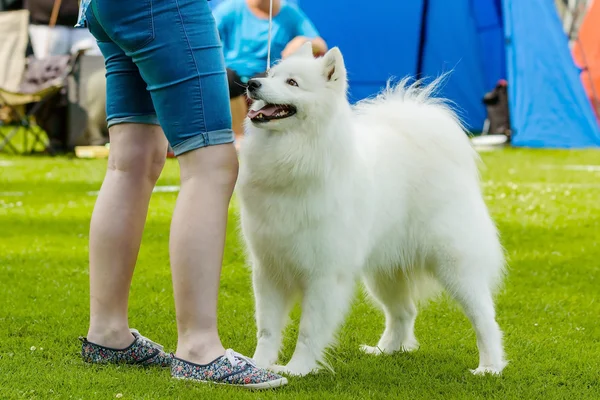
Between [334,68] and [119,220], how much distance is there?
0.81 meters

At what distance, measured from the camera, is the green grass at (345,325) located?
8.64 ft

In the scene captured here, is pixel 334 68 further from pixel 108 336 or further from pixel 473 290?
pixel 108 336

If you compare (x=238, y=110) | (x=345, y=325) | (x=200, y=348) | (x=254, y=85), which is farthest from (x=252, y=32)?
(x=200, y=348)

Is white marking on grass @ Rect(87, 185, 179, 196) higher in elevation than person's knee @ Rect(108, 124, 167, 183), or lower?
lower

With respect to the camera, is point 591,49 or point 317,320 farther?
point 591,49

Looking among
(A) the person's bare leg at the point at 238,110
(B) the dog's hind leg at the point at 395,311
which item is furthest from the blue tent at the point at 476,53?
(B) the dog's hind leg at the point at 395,311

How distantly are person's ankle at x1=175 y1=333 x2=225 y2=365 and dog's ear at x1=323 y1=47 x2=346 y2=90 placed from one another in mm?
888

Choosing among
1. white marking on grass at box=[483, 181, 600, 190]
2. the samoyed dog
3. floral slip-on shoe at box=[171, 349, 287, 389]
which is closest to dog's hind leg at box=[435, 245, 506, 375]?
the samoyed dog

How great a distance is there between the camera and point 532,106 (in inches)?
414

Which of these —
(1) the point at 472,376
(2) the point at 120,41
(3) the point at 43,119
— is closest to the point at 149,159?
(2) the point at 120,41

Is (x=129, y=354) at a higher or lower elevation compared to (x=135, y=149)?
lower

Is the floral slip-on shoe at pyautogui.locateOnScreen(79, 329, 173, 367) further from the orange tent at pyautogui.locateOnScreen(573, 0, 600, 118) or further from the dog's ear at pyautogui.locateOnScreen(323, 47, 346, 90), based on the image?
the orange tent at pyautogui.locateOnScreen(573, 0, 600, 118)

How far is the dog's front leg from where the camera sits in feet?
9.35

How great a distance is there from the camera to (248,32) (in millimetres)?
6867
